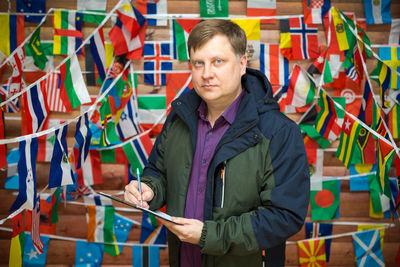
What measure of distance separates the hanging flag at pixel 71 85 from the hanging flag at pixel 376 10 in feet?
6.86

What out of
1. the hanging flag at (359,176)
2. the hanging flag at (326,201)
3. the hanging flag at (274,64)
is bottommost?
the hanging flag at (326,201)

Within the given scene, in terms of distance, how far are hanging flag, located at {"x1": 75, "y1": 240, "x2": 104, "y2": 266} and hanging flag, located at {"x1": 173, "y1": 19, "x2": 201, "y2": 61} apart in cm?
161

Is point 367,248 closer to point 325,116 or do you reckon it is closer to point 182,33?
point 325,116

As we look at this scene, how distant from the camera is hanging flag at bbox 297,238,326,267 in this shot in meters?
2.83

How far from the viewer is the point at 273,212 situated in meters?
1.34

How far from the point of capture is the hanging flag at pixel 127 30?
2498mm

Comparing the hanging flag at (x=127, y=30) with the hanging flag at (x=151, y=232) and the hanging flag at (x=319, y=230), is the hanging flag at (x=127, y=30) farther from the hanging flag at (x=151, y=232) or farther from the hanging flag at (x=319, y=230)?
the hanging flag at (x=319, y=230)

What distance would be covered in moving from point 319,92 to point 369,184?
86 centimetres

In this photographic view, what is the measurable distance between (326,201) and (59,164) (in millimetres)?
1983

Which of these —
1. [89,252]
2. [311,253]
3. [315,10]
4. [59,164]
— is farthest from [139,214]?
[315,10]

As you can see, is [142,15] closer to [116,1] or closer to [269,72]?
[116,1]

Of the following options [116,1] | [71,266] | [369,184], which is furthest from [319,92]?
[71,266]

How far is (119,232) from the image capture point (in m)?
2.83

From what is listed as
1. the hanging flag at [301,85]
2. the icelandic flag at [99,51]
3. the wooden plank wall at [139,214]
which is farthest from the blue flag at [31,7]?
the hanging flag at [301,85]
